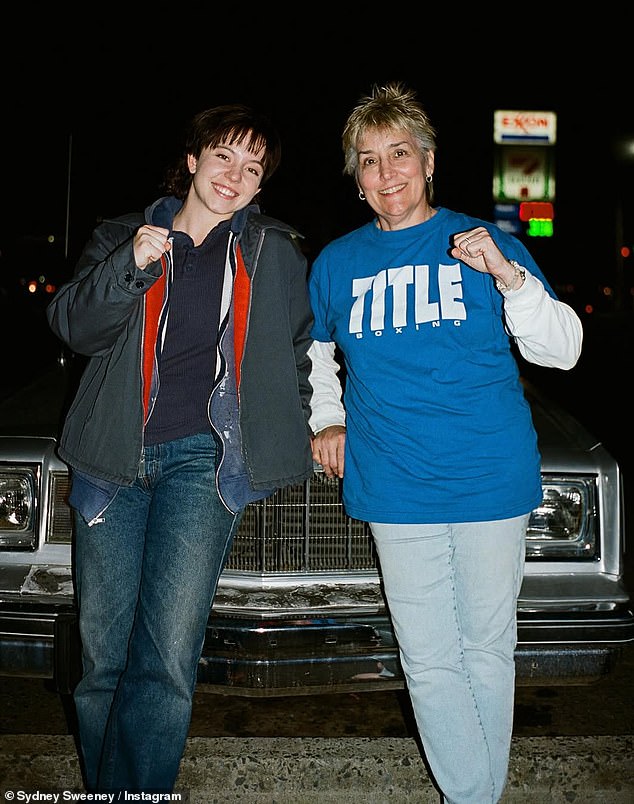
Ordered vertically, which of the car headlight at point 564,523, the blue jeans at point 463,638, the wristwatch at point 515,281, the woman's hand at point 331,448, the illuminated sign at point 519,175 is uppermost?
the illuminated sign at point 519,175

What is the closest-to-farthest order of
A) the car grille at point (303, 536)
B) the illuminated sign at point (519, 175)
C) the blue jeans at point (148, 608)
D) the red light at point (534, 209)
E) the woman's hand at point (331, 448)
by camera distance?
the blue jeans at point (148, 608), the woman's hand at point (331, 448), the car grille at point (303, 536), the illuminated sign at point (519, 175), the red light at point (534, 209)

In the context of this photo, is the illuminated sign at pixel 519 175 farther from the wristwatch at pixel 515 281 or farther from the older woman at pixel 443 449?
the wristwatch at pixel 515 281

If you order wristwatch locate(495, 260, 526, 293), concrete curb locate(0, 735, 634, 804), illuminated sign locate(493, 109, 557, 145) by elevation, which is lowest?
concrete curb locate(0, 735, 634, 804)

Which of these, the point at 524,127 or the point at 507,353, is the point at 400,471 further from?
the point at 524,127

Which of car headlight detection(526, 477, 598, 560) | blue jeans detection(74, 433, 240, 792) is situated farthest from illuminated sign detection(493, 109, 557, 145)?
Answer: blue jeans detection(74, 433, 240, 792)

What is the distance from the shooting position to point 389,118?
240cm

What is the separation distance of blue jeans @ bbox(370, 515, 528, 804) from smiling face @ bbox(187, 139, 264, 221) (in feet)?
3.27

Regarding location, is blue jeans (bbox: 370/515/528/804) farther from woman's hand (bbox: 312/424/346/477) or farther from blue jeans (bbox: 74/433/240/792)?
blue jeans (bbox: 74/433/240/792)

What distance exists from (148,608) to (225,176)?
1198 millimetres

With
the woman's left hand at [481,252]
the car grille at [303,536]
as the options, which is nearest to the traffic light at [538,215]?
the car grille at [303,536]

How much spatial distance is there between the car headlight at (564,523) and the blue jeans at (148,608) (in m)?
1.09

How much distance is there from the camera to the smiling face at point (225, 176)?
95.0 inches

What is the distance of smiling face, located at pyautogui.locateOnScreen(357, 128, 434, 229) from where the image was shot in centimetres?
238

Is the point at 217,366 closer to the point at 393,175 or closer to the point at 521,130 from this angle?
the point at 393,175
